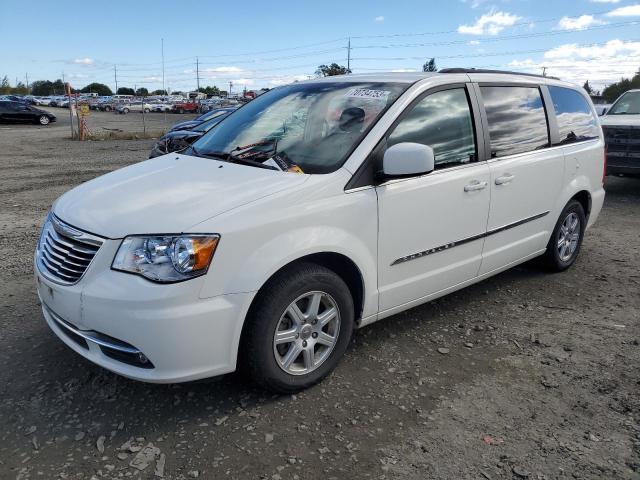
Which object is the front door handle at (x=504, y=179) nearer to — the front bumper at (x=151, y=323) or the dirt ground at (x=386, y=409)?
the dirt ground at (x=386, y=409)

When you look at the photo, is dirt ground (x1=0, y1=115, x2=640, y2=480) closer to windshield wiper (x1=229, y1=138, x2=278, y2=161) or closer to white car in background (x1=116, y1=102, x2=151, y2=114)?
windshield wiper (x1=229, y1=138, x2=278, y2=161)

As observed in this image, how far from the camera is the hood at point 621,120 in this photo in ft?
29.9

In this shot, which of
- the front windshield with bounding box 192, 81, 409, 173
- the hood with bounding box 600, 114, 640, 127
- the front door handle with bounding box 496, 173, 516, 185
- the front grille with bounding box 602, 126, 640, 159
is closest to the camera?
the front windshield with bounding box 192, 81, 409, 173

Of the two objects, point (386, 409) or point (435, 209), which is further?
point (435, 209)

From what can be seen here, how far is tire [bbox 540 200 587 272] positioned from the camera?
4.89 metres

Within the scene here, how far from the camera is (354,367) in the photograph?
341 cm

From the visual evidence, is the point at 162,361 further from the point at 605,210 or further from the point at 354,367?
the point at 605,210

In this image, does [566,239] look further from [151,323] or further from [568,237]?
[151,323]

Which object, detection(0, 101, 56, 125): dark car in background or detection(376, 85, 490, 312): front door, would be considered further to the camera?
detection(0, 101, 56, 125): dark car in background

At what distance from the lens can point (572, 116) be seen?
4973 mm

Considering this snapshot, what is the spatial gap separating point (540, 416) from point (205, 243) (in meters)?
2.02

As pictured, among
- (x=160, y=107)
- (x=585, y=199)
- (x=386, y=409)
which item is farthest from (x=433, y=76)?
(x=160, y=107)

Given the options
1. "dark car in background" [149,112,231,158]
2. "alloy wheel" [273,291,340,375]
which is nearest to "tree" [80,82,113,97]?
"dark car in background" [149,112,231,158]

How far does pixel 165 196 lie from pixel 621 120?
9.18 meters
